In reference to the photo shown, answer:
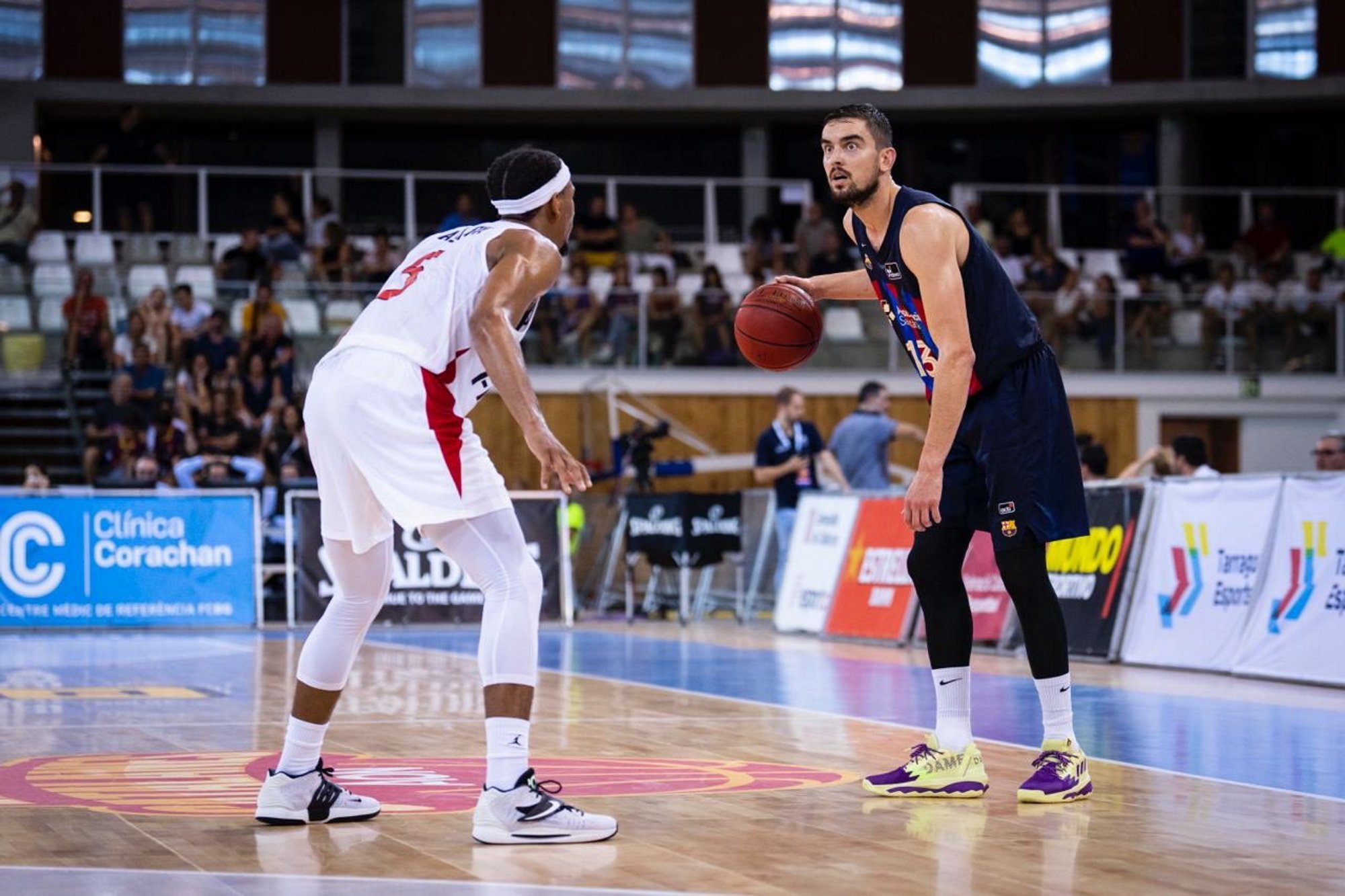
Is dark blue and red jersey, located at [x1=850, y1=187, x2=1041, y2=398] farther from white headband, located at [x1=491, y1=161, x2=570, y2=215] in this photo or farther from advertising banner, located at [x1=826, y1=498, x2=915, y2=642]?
advertising banner, located at [x1=826, y1=498, x2=915, y2=642]

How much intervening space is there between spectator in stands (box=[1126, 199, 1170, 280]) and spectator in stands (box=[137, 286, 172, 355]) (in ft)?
40.4

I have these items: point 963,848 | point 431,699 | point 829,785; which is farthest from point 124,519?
point 963,848

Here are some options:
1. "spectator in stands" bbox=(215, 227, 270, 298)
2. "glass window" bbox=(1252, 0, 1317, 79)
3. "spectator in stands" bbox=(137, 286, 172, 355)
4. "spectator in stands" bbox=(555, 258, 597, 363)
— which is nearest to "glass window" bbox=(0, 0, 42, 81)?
"spectator in stands" bbox=(215, 227, 270, 298)

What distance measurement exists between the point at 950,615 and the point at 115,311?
1637cm

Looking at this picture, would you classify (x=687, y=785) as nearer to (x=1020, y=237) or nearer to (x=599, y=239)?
(x=599, y=239)

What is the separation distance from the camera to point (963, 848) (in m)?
4.87

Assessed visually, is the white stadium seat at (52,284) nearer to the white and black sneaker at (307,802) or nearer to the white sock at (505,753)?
the white and black sneaker at (307,802)

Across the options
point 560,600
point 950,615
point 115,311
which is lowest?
point 560,600

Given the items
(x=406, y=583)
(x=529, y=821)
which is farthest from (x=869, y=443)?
(x=529, y=821)

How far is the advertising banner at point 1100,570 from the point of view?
12.2 m

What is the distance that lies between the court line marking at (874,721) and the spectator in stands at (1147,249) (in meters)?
13.7

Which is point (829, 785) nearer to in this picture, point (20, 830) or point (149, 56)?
point (20, 830)

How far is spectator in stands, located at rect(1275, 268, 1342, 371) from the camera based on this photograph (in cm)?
2239

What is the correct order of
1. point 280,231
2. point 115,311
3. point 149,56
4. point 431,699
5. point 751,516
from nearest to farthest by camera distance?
point 431,699 < point 751,516 < point 115,311 < point 280,231 < point 149,56
